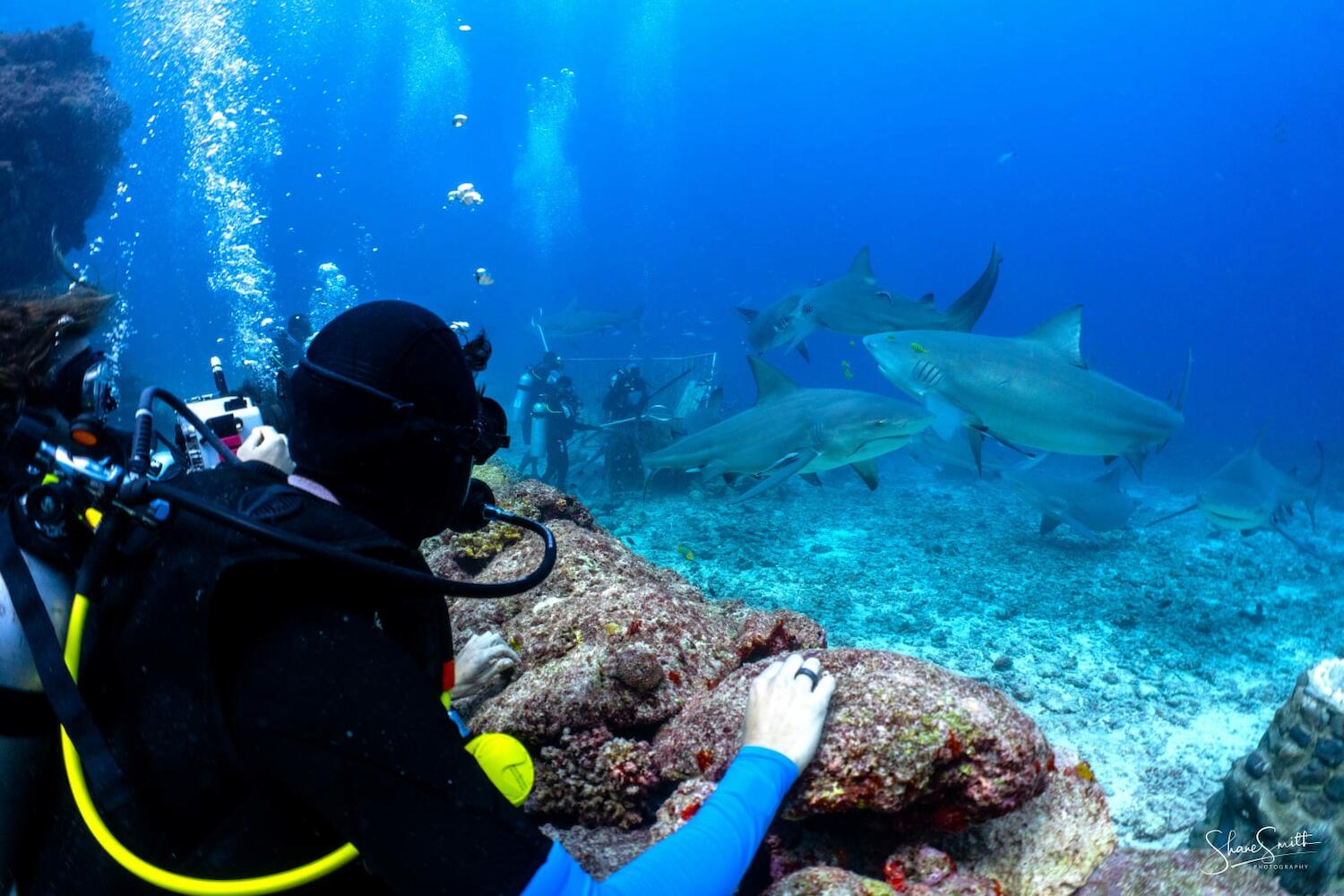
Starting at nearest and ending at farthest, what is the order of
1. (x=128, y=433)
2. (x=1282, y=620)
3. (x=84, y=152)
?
(x=128, y=433) → (x=1282, y=620) → (x=84, y=152)

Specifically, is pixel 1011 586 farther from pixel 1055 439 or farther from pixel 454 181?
pixel 454 181

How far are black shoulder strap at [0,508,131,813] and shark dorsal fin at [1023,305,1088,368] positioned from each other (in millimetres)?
8135

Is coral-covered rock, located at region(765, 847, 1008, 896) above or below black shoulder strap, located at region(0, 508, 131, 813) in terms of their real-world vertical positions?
below

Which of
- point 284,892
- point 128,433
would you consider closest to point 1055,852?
point 284,892

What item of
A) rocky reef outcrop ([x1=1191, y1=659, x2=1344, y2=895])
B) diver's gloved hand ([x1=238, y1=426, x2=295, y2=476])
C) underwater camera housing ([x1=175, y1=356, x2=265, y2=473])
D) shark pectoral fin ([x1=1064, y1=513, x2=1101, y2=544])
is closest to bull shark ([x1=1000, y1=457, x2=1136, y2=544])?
shark pectoral fin ([x1=1064, y1=513, x2=1101, y2=544])

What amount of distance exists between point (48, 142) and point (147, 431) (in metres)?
20.6

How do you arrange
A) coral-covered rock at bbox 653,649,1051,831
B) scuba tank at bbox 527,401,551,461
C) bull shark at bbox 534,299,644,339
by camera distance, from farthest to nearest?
1. bull shark at bbox 534,299,644,339
2. scuba tank at bbox 527,401,551,461
3. coral-covered rock at bbox 653,649,1051,831

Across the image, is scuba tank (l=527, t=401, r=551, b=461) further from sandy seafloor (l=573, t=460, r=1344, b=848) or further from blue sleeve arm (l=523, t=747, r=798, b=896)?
blue sleeve arm (l=523, t=747, r=798, b=896)

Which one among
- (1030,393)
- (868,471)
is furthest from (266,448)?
(1030,393)

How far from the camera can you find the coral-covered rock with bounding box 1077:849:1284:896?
101 inches

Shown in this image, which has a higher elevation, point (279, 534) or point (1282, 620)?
point (279, 534)

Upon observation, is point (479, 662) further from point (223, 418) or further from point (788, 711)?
point (223, 418)

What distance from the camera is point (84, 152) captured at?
643 inches

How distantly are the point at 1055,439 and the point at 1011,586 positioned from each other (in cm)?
292
